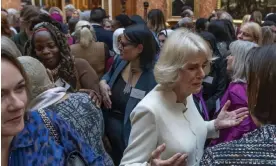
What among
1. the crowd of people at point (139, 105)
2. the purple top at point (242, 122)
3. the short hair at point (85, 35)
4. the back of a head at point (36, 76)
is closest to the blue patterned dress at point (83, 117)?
the crowd of people at point (139, 105)

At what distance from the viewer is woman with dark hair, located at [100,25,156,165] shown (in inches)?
117

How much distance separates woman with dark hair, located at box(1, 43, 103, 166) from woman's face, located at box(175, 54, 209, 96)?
702 mm

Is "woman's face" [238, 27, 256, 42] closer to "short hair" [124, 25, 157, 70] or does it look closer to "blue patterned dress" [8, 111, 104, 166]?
"short hair" [124, 25, 157, 70]

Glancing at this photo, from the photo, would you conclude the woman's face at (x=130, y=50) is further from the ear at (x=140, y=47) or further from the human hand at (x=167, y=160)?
the human hand at (x=167, y=160)

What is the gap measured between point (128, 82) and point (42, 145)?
1589 mm

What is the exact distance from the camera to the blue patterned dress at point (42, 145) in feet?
4.91

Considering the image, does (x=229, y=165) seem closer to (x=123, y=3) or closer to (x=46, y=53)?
(x=46, y=53)

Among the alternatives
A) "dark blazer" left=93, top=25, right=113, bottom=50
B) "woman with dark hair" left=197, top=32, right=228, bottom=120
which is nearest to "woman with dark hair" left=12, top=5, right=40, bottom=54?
"dark blazer" left=93, top=25, right=113, bottom=50

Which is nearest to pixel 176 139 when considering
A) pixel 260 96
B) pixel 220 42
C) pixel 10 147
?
pixel 260 96

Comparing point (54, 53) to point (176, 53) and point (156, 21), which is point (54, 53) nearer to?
point (176, 53)

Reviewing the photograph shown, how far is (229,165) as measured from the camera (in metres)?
1.27

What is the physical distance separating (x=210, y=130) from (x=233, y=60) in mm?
1005

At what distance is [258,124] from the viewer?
1.43m

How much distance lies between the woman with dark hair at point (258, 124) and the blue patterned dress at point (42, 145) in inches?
22.9
